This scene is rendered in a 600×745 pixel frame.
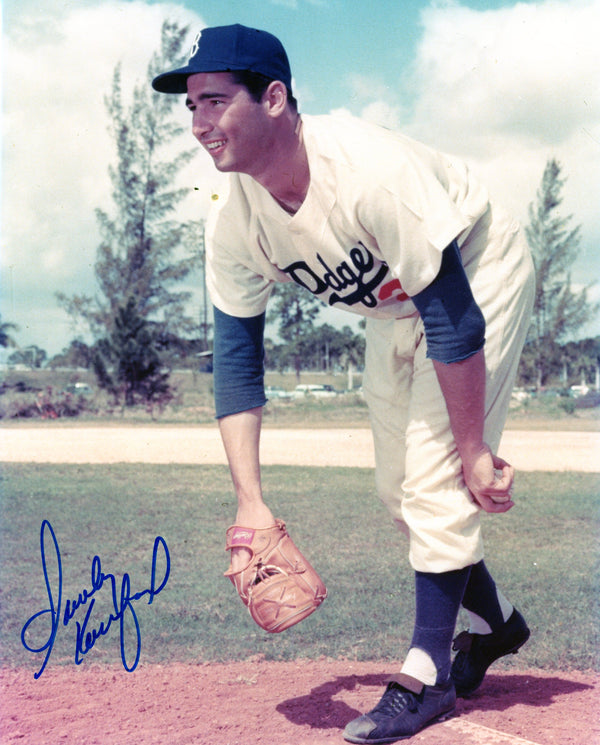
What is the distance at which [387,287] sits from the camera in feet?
7.59

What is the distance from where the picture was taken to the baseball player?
2.09 metres

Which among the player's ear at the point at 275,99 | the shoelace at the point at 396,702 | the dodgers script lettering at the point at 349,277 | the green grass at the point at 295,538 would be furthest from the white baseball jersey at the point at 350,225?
the green grass at the point at 295,538

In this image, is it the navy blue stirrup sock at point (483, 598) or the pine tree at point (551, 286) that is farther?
the pine tree at point (551, 286)

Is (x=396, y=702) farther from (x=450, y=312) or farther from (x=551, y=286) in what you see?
(x=551, y=286)

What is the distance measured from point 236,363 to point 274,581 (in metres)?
0.63

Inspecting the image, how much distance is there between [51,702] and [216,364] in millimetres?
1221

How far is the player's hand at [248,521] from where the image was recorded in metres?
2.39

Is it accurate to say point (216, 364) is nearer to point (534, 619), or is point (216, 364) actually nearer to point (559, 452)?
point (534, 619)

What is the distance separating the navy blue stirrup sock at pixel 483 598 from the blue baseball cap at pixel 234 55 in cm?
149

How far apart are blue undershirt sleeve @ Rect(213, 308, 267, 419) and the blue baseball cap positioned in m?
0.67

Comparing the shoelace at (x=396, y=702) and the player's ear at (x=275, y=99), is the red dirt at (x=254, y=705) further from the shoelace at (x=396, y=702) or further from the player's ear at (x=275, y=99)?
the player's ear at (x=275, y=99)

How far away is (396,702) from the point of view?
2.30 m
